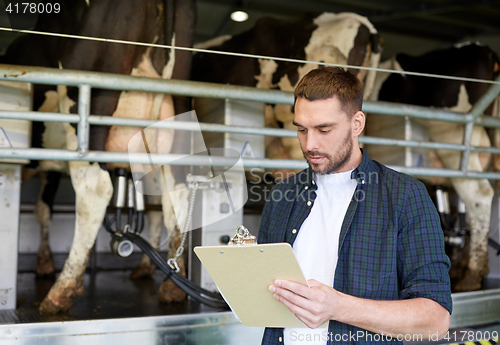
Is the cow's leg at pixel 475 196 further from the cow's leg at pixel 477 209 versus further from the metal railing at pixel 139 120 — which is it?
the metal railing at pixel 139 120

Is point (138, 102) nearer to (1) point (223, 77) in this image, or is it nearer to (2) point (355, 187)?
(1) point (223, 77)

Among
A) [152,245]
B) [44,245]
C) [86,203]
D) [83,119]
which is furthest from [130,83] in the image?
[44,245]

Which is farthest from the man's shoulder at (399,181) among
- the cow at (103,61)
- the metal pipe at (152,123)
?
the cow at (103,61)

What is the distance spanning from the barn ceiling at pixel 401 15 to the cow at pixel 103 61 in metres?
2.79

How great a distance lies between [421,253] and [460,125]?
2.45 m

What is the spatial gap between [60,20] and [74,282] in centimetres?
140

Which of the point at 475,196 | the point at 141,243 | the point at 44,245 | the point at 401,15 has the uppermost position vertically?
the point at 401,15

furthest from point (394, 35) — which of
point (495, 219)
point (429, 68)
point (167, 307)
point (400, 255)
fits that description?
point (400, 255)

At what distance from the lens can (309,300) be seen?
0.90 meters

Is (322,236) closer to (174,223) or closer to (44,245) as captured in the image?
(174,223)

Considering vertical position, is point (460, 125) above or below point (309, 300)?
above

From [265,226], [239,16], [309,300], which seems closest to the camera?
[309,300]

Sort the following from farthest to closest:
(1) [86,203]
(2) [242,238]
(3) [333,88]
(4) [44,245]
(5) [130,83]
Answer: (4) [44,245]
(1) [86,203]
(5) [130,83]
(3) [333,88]
(2) [242,238]

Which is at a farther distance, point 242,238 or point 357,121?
point 357,121
